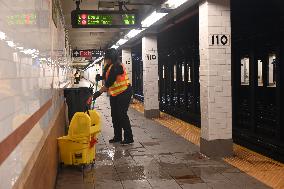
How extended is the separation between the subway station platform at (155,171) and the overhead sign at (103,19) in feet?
8.49

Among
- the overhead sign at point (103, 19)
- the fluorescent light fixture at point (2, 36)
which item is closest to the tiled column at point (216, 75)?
the overhead sign at point (103, 19)

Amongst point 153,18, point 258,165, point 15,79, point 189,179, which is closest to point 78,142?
point 189,179

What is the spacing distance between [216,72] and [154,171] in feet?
6.87

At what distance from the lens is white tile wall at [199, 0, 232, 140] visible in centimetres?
673

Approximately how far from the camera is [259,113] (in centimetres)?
766

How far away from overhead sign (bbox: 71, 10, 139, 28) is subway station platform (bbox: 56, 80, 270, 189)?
2.59 meters

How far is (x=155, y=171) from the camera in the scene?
5926mm

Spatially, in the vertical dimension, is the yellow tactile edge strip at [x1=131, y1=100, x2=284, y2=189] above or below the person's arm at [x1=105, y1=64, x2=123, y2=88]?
below

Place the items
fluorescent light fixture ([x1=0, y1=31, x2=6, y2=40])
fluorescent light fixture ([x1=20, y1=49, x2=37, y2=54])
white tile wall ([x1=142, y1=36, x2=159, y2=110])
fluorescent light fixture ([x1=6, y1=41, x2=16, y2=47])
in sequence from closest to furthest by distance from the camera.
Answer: fluorescent light fixture ([x1=0, y1=31, x2=6, y2=40]) < fluorescent light fixture ([x1=6, y1=41, x2=16, y2=47]) < fluorescent light fixture ([x1=20, y1=49, x2=37, y2=54]) < white tile wall ([x1=142, y1=36, x2=159, y2=110])

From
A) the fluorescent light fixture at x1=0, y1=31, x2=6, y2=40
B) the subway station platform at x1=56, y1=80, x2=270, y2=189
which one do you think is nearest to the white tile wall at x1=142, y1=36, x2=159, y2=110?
the subway station platform at x1=56, y1=80, x2=270, y2=189

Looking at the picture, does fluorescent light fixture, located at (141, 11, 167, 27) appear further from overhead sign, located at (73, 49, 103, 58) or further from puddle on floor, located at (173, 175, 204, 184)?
overhead sign, located at (73, 49, 103, 58)

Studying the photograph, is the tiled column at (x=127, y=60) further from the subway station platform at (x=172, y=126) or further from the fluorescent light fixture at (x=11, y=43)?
the fluorescent light fixture at (x=11, y=43)

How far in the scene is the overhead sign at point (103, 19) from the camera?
8.38 metres

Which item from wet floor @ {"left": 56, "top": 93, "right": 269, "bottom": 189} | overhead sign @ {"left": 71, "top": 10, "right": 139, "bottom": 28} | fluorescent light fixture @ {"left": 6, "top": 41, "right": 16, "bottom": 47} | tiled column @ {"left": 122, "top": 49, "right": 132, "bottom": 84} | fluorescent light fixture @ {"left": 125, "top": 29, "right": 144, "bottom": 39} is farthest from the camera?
tiled column @ {"left": 122, "top": 49, "right": 132, "bottom": 84}
